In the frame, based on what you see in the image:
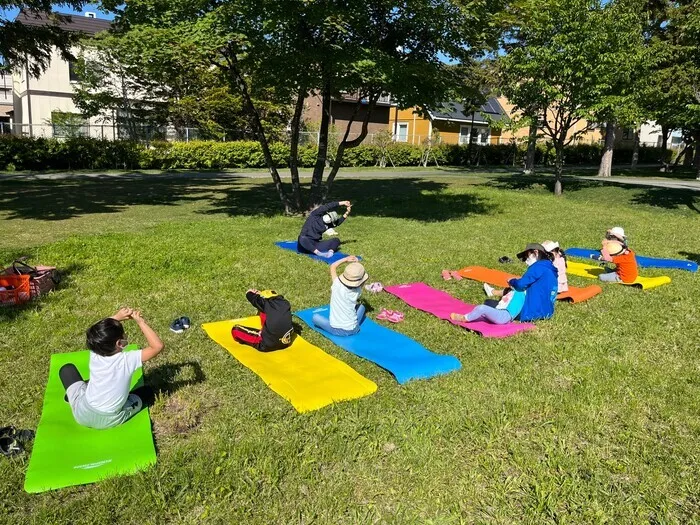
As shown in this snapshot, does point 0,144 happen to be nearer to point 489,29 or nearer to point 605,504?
point 489,29

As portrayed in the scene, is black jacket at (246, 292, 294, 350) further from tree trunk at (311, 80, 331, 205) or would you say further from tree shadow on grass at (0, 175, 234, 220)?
tree shadow on grass at (0, 175, 234, 220)

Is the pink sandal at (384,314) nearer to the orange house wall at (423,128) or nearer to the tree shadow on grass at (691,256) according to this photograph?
the tree shadow on grass at (691,256)

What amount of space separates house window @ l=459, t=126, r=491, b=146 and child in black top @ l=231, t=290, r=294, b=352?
1596 inches

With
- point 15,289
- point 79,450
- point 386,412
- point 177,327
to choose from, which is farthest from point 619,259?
point 15,289

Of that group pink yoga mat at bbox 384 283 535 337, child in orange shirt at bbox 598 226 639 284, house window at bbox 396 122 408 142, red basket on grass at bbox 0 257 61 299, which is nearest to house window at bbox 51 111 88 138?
red basket on grass at bbox 0 257 61 299

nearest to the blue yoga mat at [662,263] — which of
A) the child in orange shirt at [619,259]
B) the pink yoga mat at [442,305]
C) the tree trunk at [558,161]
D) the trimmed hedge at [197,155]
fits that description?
the child in orange shirt at [619,259]

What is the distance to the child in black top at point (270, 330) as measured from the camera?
505cm

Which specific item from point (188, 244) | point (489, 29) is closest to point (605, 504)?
point (188, 244)

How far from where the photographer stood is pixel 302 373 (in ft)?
15.1

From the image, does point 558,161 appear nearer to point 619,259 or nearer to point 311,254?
point 619,259

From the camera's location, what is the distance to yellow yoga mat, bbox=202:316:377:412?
419 cm

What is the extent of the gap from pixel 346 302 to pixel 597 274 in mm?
4872

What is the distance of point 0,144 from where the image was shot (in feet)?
74.0

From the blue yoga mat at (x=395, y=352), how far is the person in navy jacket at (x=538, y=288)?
153 centimetres
